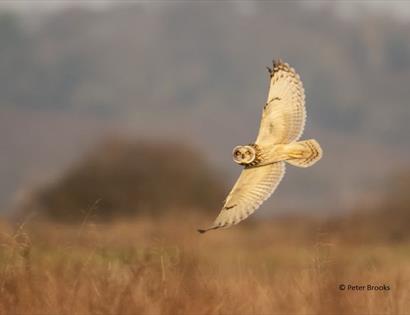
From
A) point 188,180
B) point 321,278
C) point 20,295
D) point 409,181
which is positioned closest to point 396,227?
point 409,181

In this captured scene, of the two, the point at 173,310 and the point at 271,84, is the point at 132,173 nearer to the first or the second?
the point at 271,84

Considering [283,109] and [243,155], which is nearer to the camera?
[243,155]

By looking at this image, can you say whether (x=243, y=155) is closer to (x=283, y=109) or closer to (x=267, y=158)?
(x=267, y=158)

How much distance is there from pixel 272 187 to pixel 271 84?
59cm

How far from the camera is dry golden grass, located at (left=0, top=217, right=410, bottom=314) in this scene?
4.61 metres

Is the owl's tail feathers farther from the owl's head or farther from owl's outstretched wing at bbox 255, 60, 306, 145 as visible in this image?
the owl's head

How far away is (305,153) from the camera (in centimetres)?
513

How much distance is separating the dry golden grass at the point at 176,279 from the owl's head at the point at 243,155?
0.39 m

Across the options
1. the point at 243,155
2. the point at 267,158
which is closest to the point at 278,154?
the point at 267,158

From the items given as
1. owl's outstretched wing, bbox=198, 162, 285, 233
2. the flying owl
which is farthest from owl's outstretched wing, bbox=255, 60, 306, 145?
owl's outstretched wing, bbox=198, 162, 285, 233

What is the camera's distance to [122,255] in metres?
5.04

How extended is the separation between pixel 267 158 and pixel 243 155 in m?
0.12

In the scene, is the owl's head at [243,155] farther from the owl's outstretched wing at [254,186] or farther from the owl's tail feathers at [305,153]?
the owl's tail feathers at [305,153]

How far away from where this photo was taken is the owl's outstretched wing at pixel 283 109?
17.2 ft
